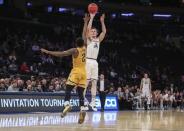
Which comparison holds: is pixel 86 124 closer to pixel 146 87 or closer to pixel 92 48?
pixel 92 48

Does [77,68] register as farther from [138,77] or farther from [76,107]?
[138,77]

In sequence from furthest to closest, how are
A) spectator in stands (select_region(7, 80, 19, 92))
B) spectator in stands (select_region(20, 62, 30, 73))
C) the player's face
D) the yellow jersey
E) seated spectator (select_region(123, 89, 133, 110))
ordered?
seated spectator (select_region(123, 89, 133, 110)), spectator in stands (select_region(20, 62, 30, 73)), spectator in stands (select_region(7, 80, 19, 92)), the player's face, the yellow jersey

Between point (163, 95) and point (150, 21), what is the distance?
623 inches

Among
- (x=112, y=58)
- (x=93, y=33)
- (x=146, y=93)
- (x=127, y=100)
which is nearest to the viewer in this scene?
(x=93, y=33)

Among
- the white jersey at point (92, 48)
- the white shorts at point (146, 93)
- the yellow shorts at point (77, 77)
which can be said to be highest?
the white jersey at point (92, 48)

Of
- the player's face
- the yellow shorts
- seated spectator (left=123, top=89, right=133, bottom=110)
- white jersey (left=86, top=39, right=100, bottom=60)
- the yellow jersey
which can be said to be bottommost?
seated spectator (left=123, top=89, right=133, bottom=110)

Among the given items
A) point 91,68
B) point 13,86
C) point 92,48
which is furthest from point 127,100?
point 92,48

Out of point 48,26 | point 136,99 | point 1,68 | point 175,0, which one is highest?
point 175,0

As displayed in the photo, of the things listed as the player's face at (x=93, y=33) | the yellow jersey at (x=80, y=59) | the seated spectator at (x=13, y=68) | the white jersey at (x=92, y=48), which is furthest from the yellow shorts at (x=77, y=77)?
the seated spectator at (x=13, y=68)

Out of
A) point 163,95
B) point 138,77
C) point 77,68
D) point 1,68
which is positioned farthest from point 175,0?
point 77,68

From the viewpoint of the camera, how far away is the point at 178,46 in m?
43.4

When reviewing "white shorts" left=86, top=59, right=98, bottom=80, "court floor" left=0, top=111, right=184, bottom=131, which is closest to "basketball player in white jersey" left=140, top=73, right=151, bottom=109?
"court floor" left=0, top=111, right=184, bottom=131

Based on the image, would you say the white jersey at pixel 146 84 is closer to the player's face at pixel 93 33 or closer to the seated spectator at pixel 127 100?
the seated spectator at pixel 127 100

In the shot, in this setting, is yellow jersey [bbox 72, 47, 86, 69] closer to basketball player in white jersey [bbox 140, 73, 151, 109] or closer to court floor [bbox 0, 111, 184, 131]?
court floor [bbox 0, 111, 184, 131]
